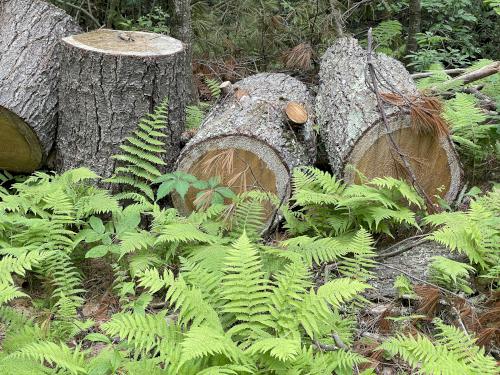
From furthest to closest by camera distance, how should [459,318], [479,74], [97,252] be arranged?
1. [479,74]
2. [97,252]
3. [459,318]

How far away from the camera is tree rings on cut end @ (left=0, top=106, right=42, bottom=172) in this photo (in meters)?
5.08

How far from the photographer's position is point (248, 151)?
472cm

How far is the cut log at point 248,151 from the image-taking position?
4.71 m

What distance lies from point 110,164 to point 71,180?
0.39 metres

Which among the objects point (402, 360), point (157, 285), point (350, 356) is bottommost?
point (402, 360)

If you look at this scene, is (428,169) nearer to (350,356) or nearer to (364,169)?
(364,169)

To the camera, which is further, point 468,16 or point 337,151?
point 468,16

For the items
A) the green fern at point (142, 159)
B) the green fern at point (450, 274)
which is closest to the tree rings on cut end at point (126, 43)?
the green fern at point (142, 159)

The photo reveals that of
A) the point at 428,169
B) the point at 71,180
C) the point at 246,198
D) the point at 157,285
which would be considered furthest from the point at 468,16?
the point at 157,285

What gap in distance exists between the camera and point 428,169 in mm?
4785

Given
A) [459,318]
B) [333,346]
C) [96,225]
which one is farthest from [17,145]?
[459,318]

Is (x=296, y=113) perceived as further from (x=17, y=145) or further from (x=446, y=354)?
(x=446, y=354)

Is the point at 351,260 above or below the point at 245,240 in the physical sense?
below

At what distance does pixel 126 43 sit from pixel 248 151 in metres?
1.45
